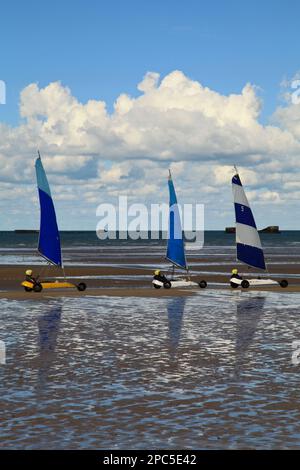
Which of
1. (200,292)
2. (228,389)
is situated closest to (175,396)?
(228,389)

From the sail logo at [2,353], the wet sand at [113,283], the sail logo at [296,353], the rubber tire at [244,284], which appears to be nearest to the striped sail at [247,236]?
the wet sand at [113,283]

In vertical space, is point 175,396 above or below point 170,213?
below

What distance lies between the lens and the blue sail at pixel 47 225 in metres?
50.2

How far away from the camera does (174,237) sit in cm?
5709

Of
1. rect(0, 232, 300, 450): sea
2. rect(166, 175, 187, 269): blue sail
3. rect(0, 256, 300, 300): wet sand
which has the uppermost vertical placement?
rect(166, 175, 187, 269): blue sail

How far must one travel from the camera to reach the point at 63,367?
2094cm

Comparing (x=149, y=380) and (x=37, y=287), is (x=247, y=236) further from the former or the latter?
(x=149, y=380)

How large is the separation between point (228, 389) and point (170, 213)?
133 ft

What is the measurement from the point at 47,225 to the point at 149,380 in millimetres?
32527

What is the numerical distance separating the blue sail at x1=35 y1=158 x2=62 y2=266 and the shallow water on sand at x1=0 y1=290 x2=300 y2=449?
15525 millimetres

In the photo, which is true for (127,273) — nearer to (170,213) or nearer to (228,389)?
(170,213)

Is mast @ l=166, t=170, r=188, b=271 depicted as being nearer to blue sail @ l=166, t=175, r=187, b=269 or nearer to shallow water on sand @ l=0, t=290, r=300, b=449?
blue sail @ l=166, t=175, r=187, b=269

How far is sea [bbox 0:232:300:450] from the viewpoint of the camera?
13898mm

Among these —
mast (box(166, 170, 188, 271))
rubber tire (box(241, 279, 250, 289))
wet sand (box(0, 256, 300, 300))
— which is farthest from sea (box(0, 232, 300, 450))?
mast (box(166, 170, 188, 271))
